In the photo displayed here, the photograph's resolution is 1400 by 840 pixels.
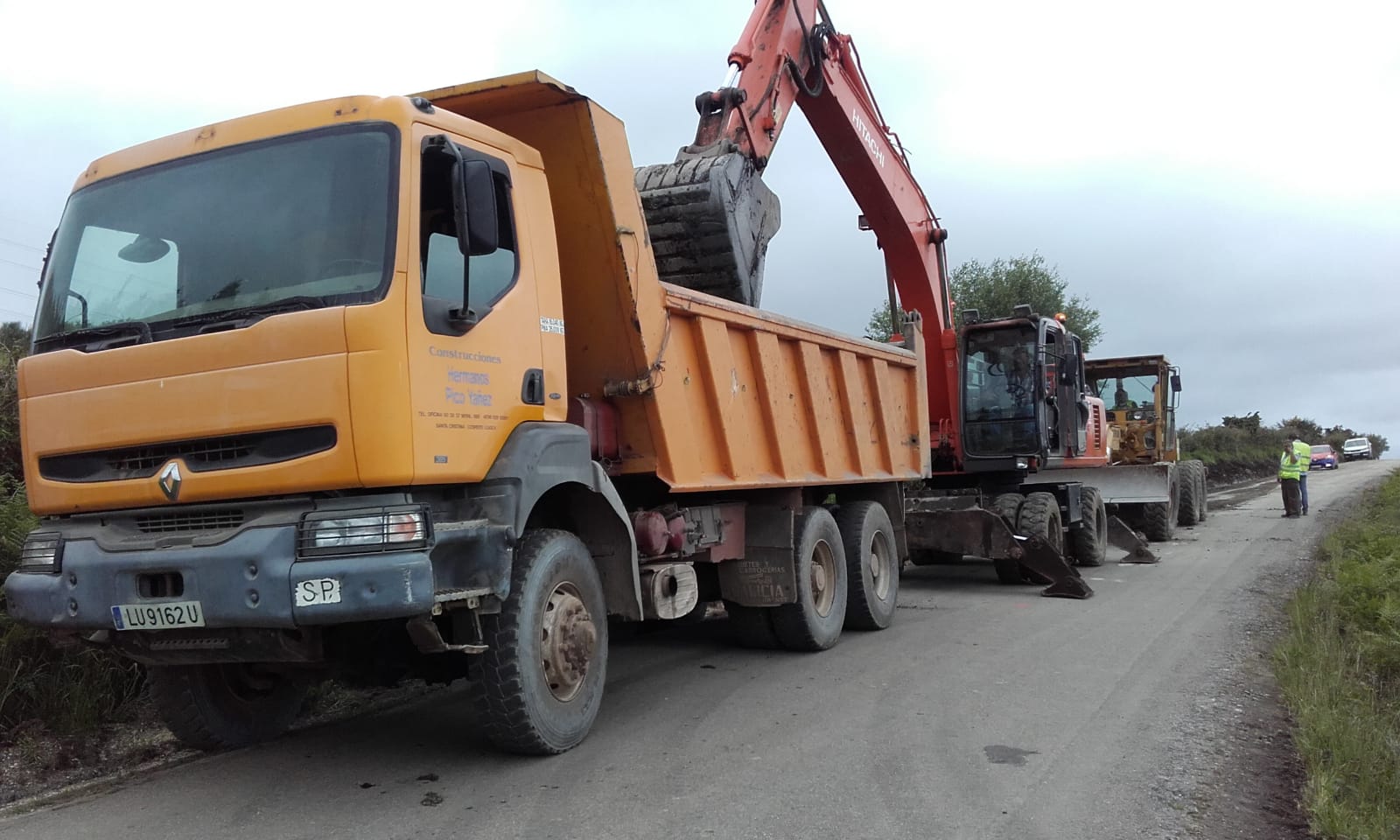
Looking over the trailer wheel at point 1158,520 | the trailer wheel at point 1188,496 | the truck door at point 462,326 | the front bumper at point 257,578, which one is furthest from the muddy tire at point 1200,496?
the front bumper at point 257,578

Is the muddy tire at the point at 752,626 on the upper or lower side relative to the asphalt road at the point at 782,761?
upper

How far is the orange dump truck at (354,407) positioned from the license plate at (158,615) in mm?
11

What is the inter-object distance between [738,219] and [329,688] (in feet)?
13.5

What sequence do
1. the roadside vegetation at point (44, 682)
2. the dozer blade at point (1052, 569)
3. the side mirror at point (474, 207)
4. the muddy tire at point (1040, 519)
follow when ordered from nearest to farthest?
the side mirror at point (474, 207) < the roadside vegetation at point (44, 682) < the dozer blade at point (1052, 569) < the muddy tire at point (1040, 519)

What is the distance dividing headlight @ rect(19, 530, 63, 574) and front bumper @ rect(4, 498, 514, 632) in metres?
0.03

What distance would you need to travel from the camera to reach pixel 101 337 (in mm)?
4441

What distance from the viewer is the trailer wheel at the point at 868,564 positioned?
8.48m

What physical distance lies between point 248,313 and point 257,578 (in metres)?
1.06

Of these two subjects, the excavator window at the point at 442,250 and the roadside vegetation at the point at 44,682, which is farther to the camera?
the roadside vegetation at the point at 44,682

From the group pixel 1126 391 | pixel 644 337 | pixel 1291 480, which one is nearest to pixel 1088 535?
pixel 1126 391

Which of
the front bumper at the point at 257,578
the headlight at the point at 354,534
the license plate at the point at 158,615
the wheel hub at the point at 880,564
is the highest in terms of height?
the headlight at the point at 354,534

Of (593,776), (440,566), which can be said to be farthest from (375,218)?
(593,776)

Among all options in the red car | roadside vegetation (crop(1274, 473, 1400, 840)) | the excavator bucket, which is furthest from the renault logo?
the red car

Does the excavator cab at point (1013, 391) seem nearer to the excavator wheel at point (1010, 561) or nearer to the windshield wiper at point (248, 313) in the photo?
the excavator wheel at point (1010, 561)
